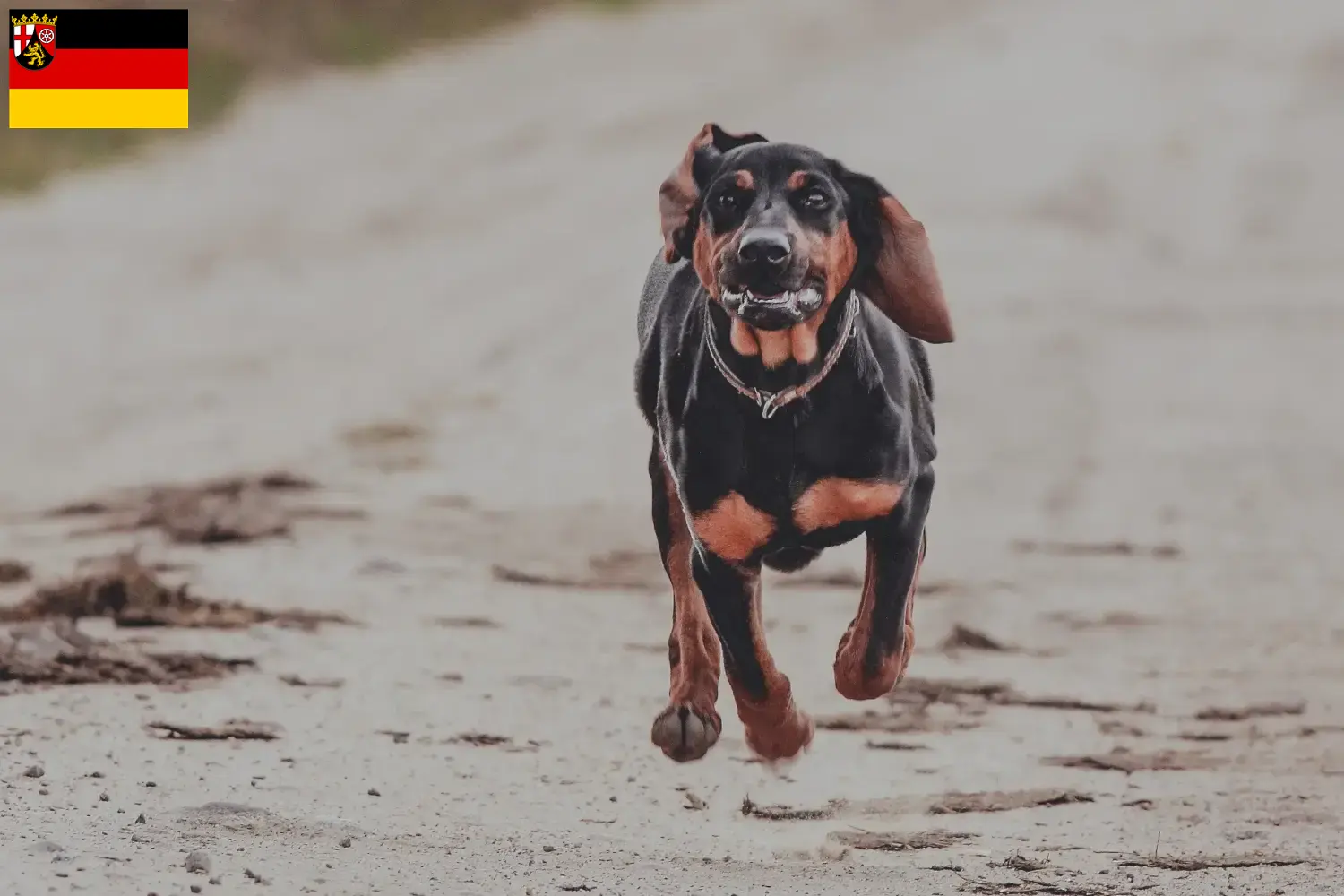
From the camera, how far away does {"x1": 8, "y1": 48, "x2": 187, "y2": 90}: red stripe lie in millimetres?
13062

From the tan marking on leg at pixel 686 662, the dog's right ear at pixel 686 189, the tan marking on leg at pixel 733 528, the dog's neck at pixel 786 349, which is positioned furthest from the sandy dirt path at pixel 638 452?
the dog's right ear at pixel 686 189

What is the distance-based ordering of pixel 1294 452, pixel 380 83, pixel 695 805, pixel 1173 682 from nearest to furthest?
pixel 695 805
pixel 1173 682
pixel 1294 452
pixel 380 83

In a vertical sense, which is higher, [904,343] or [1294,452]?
[904,343]

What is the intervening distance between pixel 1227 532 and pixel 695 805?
8198 millimetres

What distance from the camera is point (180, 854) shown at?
20.6 feet

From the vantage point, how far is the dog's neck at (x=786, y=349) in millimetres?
4102

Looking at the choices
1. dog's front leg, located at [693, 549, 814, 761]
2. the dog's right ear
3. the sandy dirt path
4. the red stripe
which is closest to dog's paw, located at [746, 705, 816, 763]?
dog's front leg, located at [693, 549, 814, 761]

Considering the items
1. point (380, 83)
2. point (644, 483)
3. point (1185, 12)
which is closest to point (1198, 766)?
point (644, 483)

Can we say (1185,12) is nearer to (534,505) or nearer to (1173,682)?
(534,505)

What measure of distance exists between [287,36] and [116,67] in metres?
17.1

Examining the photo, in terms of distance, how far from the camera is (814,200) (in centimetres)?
412

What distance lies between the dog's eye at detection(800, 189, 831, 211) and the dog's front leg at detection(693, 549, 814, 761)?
2.57 ft

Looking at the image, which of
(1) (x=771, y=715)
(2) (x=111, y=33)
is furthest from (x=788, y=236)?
(2) (x=111, y=33)

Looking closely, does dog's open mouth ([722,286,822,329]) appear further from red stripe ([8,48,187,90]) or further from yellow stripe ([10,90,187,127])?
yellow stripe ([10,90,187,127])
